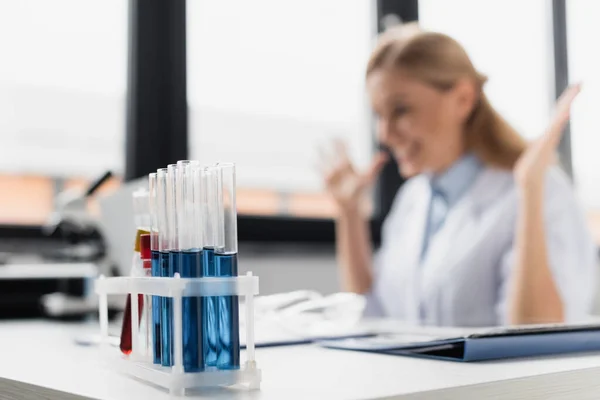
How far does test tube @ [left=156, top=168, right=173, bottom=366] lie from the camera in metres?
0.59

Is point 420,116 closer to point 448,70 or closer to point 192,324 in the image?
point 448,70

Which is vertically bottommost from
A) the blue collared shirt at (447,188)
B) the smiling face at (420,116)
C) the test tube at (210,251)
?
the test tube at (210,251)

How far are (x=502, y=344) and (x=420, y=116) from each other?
3.80 feet

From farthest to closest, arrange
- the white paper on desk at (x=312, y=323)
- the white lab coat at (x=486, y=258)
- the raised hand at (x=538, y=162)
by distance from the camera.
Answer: the white lab coat at (x=486, y=258), the raised hand at (x=538, y=162), the white paper on desk at (x=312, y=323)

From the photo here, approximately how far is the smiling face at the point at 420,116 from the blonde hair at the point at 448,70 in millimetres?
21

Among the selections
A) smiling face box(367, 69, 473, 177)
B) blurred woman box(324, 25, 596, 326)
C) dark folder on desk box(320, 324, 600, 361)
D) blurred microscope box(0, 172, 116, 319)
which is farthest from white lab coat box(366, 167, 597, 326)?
dark folder on desk box(320, 324, 600, 361)

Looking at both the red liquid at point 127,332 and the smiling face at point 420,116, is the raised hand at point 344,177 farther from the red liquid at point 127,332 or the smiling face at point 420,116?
the red liquid at point 127,332

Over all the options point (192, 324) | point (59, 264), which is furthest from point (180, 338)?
point (59, 264)

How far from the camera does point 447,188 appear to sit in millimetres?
1846

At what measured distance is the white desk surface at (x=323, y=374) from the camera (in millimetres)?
537

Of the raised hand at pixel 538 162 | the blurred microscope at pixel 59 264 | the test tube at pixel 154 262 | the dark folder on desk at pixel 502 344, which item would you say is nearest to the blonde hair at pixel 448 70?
the raised hand at pixel 538 162

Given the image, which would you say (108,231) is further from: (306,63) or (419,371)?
(306,63)

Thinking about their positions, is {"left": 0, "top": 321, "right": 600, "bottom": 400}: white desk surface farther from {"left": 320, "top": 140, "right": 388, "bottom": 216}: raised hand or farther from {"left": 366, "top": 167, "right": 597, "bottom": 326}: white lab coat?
{"left": 320, "top": 140, "right": 388, "bottom": 216}: raised hand

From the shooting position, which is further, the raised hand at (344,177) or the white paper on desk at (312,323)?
the raised hand at (344,177)
